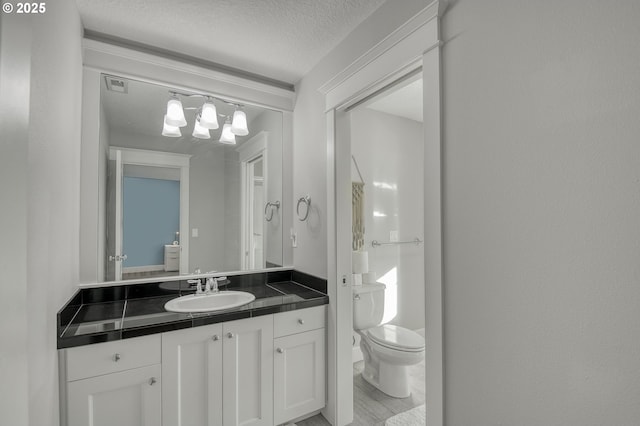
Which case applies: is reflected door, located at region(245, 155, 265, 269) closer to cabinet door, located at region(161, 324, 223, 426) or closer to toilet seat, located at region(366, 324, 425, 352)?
cabinet door, located at region(161, 324, 223, 426)

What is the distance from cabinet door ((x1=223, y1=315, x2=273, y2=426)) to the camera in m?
1.66

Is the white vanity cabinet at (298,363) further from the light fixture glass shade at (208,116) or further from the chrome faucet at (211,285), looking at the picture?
the light fixture glass shade at (208,116)

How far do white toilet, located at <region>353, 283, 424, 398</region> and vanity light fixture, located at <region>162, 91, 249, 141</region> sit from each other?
5.43ft

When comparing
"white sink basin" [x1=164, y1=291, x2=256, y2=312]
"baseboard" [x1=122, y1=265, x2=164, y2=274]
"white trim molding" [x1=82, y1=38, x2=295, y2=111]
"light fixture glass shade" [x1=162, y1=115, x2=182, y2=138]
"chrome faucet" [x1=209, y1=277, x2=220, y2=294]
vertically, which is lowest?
"white sink basin" [x1=164, y1=291, x2=256, y2=312]

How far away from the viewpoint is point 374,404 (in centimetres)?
220

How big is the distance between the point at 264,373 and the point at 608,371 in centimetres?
154

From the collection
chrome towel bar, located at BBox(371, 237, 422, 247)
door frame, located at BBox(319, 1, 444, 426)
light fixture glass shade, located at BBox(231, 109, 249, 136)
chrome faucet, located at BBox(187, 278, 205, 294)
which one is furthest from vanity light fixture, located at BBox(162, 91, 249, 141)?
chrome towel bar, located at BBox(371, 237, 422, 247)

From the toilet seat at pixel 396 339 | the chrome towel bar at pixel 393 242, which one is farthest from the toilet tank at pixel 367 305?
the chrome towel bar at pixel 393 242

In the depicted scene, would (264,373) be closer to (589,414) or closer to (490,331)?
(490,331)

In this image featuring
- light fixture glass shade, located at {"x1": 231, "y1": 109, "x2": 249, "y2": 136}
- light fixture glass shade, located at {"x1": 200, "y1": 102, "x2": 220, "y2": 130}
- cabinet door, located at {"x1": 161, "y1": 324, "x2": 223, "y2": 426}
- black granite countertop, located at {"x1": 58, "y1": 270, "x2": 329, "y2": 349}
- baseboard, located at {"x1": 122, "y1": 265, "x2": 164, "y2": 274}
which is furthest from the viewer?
light fixture glass shade, located at {"x1": 231, "y1": 109, "x2": 249, "y2": 136}

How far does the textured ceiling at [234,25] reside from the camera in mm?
1577

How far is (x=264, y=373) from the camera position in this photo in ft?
5.78

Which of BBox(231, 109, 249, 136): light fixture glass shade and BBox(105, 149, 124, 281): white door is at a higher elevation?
BBox(231, 109, 249, 136): light fixture glass shade

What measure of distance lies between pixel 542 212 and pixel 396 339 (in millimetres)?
1659
